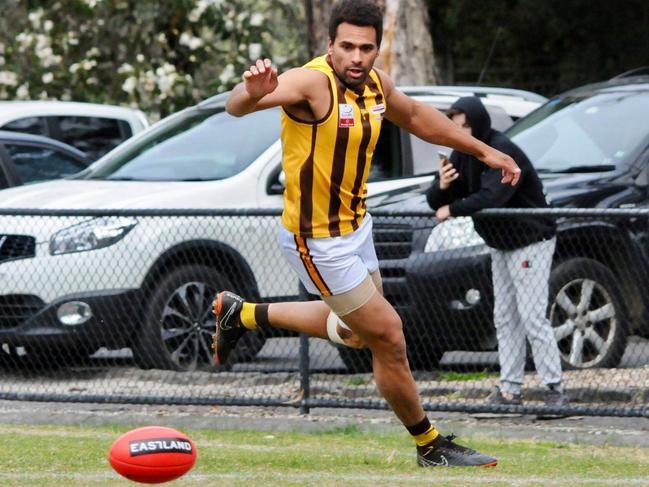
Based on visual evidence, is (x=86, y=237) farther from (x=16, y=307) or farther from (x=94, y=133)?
(x=94, y=133)

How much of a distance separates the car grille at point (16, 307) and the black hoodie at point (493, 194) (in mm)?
2772

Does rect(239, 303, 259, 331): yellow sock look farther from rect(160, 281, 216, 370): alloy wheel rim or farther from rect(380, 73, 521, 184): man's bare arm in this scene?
rect(160, 281, 216, 370): alloy wheel rim

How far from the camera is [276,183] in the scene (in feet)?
36.4

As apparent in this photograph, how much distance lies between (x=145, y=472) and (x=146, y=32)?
15.8 meters

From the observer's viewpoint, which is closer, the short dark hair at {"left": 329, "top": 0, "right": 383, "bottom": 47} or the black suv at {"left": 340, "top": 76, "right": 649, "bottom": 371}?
the short dark hair at {"left": 329, "top": 0, "right": 383, "bottom": 47}

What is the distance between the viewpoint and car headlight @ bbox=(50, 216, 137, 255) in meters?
10.4

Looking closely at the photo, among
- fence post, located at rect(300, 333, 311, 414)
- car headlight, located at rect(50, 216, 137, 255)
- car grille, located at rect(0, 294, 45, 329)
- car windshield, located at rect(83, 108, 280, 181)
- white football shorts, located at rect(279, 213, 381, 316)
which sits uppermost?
white football shorts, located at rect(279, 213, 381, 316)

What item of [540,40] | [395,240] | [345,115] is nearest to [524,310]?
[395,240]

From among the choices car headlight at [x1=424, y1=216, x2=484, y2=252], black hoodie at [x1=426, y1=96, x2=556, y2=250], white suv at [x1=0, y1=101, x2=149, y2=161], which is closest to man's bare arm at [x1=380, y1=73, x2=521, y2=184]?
black hoodie at [x1=426, y1=96, x2=556, y2=250]

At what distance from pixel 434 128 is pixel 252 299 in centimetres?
348

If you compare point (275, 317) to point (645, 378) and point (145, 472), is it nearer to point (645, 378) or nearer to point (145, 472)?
point (145, 472)

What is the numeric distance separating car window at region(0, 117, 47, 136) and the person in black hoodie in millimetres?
5913

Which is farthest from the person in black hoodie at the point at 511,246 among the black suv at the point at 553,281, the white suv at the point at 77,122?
the white suv at the point at 77,122

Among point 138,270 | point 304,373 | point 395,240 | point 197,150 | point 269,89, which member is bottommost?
point 304,373
